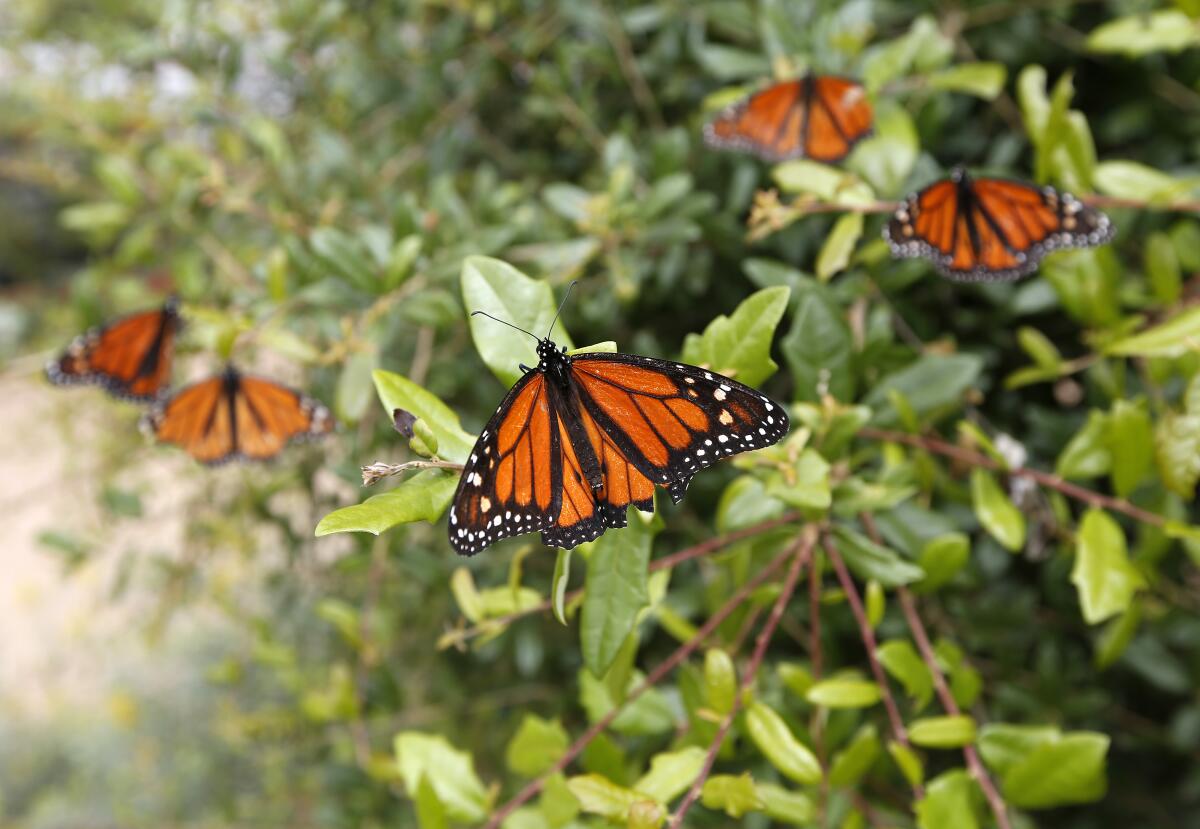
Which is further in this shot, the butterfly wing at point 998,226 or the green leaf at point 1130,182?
the green leaf at point 1130,182

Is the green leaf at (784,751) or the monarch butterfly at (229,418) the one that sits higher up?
A: the monarch butterfly at (229,418)

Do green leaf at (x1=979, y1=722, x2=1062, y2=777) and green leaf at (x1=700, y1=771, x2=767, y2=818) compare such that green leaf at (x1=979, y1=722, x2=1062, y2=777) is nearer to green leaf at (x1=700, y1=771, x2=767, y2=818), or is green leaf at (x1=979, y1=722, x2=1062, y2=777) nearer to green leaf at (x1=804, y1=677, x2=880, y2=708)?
green leaf at (x1=804, y1=677, x2=880, y2=708)

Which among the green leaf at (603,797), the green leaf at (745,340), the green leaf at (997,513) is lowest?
the green leaf at (997,513)

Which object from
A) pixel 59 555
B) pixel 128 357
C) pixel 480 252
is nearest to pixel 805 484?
pixel 480 252

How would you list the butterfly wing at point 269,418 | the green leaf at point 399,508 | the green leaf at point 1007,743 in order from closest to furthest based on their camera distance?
the green leaf at point 399,508
the green leaf at point 1007,743
the butterfly wing at point 269,418

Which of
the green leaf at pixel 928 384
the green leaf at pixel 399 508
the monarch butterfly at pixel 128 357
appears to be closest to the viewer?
the green leaf at pixel 399 508

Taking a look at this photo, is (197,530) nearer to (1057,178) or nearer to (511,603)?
(511,603)

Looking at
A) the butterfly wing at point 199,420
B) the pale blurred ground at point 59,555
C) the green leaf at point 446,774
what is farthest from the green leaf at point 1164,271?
the pale blurred ground at point 59,555

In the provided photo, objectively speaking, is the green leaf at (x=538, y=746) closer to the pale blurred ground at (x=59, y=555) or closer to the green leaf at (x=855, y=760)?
the green leaf at (x=855, y=760)
